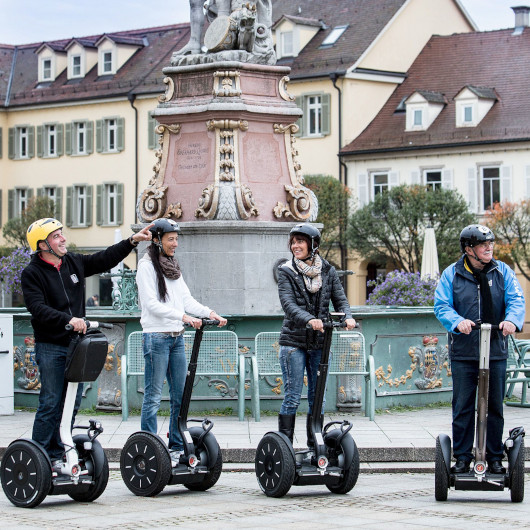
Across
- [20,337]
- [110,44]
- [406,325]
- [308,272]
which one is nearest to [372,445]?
[308,272]

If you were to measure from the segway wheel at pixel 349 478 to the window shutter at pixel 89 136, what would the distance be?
166 ft

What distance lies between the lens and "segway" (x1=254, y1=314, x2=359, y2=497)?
9977mm

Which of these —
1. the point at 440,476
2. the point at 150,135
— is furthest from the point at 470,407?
the point at 150,135

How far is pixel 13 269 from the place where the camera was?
101ft

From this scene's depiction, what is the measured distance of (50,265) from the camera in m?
9.98

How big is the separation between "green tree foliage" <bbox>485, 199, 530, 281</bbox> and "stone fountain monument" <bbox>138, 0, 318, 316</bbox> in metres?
28.1

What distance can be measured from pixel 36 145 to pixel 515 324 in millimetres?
53702

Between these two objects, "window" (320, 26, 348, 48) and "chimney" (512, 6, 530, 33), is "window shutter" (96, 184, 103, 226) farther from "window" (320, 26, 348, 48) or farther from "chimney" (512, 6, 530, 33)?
"chimney" (512, 6, 530, 33)

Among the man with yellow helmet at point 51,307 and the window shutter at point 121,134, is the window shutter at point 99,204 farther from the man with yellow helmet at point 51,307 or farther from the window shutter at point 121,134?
the man with yellow helmet at point 51,307

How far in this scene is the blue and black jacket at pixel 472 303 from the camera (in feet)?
32.7

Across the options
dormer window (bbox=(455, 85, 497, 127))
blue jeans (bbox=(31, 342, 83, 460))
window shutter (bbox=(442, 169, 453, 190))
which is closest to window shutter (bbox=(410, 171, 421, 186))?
window shutter (bbox=(442, 169, 453, 190))

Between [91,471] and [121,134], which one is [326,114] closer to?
[121,134]

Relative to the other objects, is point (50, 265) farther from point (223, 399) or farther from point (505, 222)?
point (505, 222)

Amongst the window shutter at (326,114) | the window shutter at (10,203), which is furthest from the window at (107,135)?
the window shutter at (326,114)
